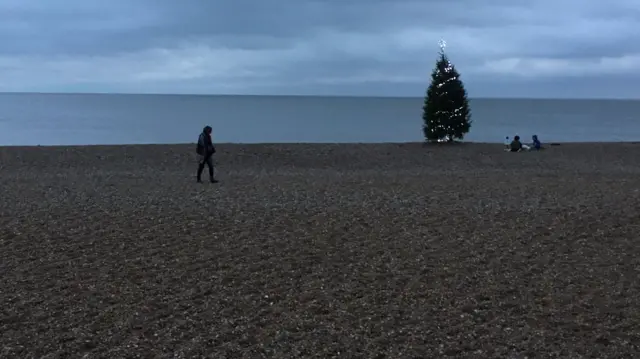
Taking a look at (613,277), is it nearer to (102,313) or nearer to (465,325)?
(465,325)

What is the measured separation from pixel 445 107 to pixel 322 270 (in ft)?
81.4

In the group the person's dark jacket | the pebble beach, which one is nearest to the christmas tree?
the pebble beach

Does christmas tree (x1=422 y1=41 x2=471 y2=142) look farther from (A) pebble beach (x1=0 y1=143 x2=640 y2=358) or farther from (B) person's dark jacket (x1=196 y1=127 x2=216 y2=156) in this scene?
(B) person's dark jacket (x1=196 y1=127 x2=216 y2=156)

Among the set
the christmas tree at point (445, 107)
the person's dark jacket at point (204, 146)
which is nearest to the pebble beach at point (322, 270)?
the person's dark jacket at point (204, 146)

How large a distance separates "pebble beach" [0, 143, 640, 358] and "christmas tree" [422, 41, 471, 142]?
1450 centimetres

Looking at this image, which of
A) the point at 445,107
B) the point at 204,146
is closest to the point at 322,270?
the point at 204,146

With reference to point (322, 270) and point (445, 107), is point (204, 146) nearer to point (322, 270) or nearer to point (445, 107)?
point (322, 270)

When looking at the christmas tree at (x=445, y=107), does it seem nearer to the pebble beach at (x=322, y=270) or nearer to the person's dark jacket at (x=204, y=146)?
the pebble beach at (x=322, y=270)

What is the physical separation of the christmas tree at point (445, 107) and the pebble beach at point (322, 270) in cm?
1450

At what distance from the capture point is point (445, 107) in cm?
3250

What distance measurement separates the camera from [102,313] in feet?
23.7

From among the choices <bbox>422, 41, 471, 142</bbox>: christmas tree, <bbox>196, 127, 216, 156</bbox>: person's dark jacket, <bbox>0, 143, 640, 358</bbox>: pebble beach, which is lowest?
<bbox>0, 143, 640, 358</bbox>: pebble beach

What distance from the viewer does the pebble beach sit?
6477 mm

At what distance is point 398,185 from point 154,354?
12131 mm
